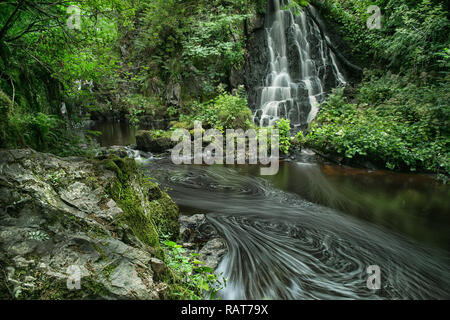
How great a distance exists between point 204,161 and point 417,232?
6.59 meters

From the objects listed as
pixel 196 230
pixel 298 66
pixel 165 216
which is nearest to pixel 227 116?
pixel 298 66

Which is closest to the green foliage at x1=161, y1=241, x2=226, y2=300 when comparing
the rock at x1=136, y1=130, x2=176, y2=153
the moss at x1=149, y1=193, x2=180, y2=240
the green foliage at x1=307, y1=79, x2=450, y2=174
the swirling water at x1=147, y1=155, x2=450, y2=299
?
the swirling water at x1=147, y1=155, x2=450, y2=299

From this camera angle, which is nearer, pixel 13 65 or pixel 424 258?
pixel 13 65

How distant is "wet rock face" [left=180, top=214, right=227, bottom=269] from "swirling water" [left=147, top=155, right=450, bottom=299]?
143 mm

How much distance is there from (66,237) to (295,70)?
1424 centimetres

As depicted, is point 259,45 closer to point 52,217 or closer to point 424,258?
point 424,258

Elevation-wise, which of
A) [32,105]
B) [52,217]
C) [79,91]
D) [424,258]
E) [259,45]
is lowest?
[424,258]

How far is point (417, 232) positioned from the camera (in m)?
4.62

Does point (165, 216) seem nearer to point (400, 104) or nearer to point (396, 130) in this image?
point (396, 130)

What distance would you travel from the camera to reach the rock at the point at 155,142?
33.1ft

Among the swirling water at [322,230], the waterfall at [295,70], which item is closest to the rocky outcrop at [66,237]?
the swirling water at [322,230]

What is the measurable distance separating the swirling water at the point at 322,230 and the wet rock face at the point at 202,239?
0.14 metres

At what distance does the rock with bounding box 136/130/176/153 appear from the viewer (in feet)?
33.1

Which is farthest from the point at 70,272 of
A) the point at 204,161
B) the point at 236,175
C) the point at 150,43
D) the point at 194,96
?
the point at 150,43
